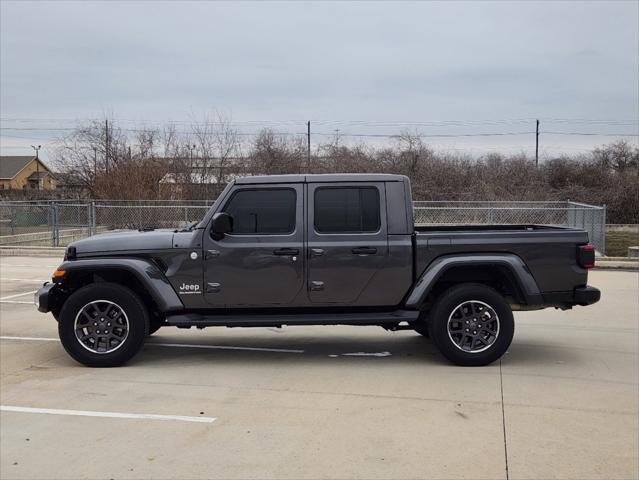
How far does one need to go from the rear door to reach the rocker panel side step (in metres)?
0.17

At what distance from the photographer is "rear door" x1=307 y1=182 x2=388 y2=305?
6605 mm

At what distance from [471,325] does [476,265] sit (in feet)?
2.04

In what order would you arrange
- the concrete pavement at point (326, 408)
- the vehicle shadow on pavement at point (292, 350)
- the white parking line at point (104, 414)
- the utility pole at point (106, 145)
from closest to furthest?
the concrete pavement at point (326, 408) < the white parking line at point (104, 414) < the vehicle shadow on pavement at point (292, 350) < the utility pole at point (106, 145)

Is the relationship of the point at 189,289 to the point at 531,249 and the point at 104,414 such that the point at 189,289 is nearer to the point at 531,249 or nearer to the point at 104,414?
the point at 104,414

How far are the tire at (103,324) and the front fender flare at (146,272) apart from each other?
0.19m

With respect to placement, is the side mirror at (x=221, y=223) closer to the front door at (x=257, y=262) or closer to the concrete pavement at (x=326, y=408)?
the front door at (x=257, y=262)

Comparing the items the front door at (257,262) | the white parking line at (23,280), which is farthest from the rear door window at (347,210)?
the white parking line at (23,280)

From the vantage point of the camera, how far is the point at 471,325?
262 inches

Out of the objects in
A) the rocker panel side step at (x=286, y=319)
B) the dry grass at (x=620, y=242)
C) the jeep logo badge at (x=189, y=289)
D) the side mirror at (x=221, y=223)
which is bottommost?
the dry grass at (x=620, y=242)

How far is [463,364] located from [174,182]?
23.2m

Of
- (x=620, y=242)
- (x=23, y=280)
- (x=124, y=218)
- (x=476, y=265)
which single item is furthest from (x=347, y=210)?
(x=620, y=242)

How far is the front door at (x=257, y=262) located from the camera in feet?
21.7

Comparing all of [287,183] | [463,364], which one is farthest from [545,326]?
[287,183]

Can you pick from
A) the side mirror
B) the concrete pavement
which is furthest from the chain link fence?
the side mirror
